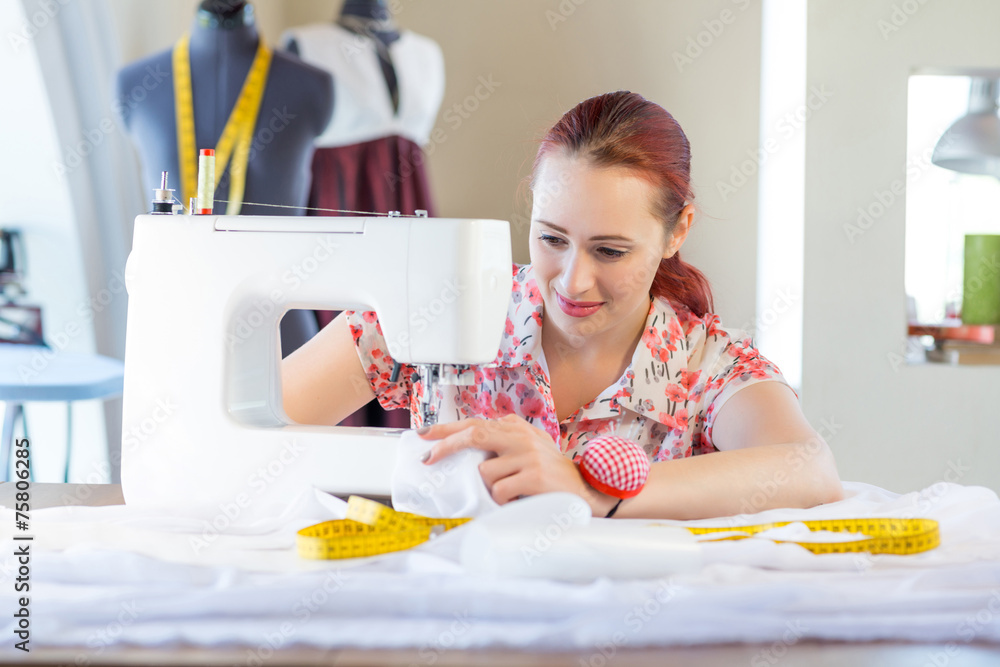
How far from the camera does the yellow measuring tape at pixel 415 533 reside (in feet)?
2.70

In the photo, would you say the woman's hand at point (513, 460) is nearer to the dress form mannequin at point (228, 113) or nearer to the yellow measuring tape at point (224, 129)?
the dress form mannequin at point (228, 113)

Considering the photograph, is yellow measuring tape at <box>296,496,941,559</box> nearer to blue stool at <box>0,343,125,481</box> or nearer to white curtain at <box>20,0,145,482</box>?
blue stool at <box>0,343,125,481</box>

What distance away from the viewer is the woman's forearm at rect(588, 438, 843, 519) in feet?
3.42

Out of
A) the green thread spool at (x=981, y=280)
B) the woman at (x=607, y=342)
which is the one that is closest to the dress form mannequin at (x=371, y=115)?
the woman at (x=607, y=342)

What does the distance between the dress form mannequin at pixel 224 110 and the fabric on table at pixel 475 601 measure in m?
1.73

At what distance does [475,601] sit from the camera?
679 millimetres

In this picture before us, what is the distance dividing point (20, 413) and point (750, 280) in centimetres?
253

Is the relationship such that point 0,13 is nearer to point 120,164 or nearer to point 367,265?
point 120,164

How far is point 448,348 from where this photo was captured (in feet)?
3.48

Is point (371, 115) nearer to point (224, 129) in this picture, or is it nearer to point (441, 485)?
point (224, 129)

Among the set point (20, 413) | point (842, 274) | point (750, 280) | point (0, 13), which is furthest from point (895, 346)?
point (0, 13)

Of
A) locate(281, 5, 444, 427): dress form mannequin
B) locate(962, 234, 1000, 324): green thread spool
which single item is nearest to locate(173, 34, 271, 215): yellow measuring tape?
locate(281, 5, 444, 427): dress form mannequin

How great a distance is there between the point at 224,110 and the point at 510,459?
1814 millimetres

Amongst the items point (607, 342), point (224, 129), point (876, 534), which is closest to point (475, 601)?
point (876, 534)
